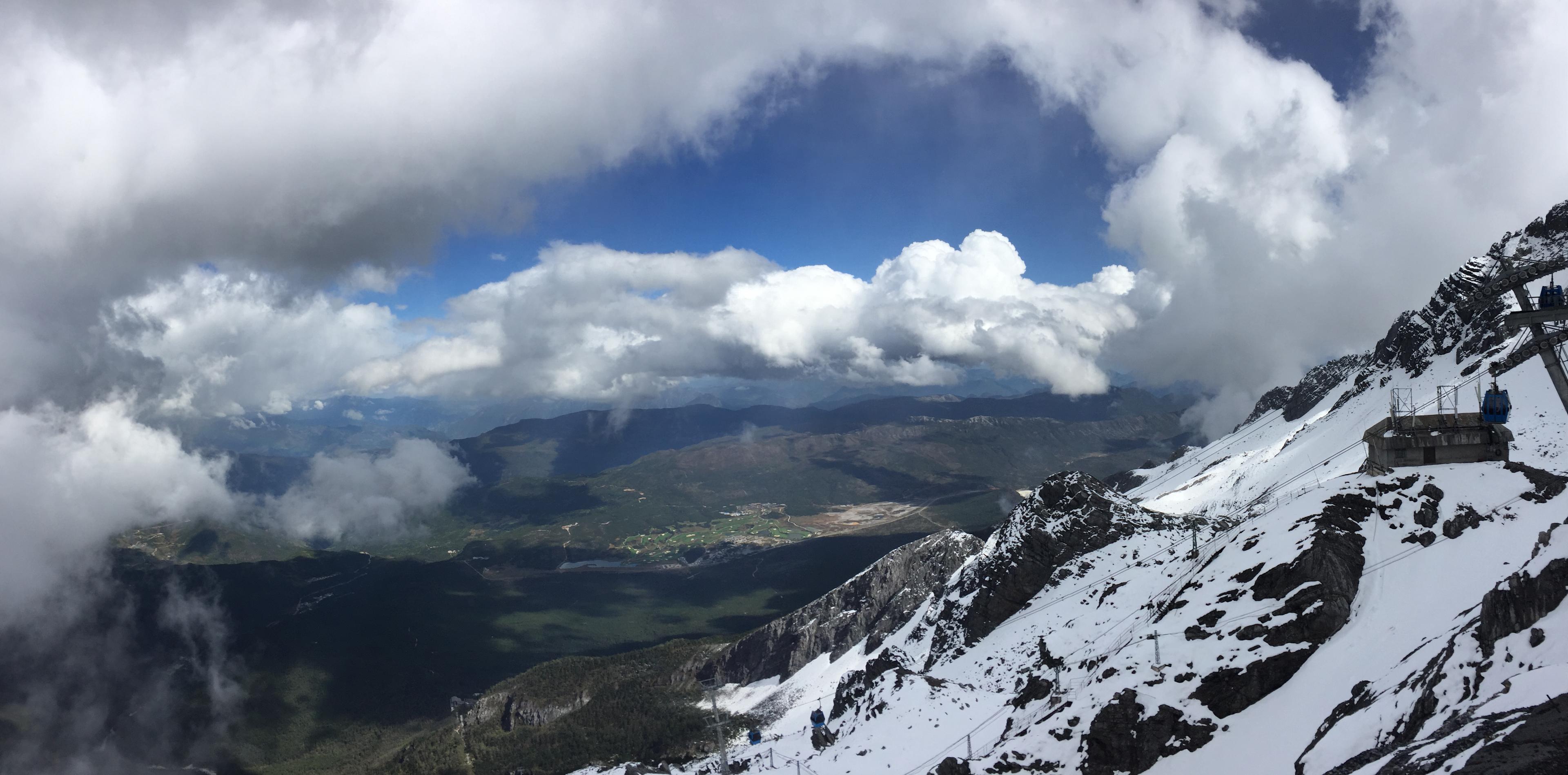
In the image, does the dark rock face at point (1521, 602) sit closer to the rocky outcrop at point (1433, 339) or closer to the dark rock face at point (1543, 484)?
the dark rock face at point (1543, 484)

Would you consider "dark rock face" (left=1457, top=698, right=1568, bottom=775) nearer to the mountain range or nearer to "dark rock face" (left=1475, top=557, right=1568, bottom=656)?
the mountain range

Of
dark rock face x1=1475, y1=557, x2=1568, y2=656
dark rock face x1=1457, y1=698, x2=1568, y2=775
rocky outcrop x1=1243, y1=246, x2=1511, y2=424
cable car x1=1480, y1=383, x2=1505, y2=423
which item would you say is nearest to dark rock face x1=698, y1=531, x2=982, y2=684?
rocky outcrop x1=1243, y1=246, x2=1511, y2=424

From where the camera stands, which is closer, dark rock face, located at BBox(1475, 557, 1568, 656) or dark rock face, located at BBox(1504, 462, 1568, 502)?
dark rock face, located at BBox(1475, 557, 1568, 656)

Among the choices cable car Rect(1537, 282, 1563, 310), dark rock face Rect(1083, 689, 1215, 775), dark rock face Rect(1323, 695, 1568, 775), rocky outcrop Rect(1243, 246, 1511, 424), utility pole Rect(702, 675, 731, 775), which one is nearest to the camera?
dark rock face Rect(1323, 695, 1568, 775)

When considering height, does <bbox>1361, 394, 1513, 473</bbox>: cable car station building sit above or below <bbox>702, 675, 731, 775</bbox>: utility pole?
above

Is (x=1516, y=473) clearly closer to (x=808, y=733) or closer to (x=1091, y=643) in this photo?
(x=1091, y=643)

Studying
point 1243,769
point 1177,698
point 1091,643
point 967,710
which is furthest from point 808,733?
point 1243,769

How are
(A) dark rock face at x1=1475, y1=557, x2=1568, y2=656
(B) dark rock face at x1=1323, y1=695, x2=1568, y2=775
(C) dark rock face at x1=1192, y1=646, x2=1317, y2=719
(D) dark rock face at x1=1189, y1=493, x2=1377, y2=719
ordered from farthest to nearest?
(D) dark rock face at x1=1189, y1=493, x2=1377, y2=719, (C) dark rock face at x1=1192, y1=646, x2=1317, y2=719, (A) dark rock face at x1=1475, y1=557, x2=1568, y2=656, (B) dark rock face at x1=1323, y1=695, x2=1568, y2=775
